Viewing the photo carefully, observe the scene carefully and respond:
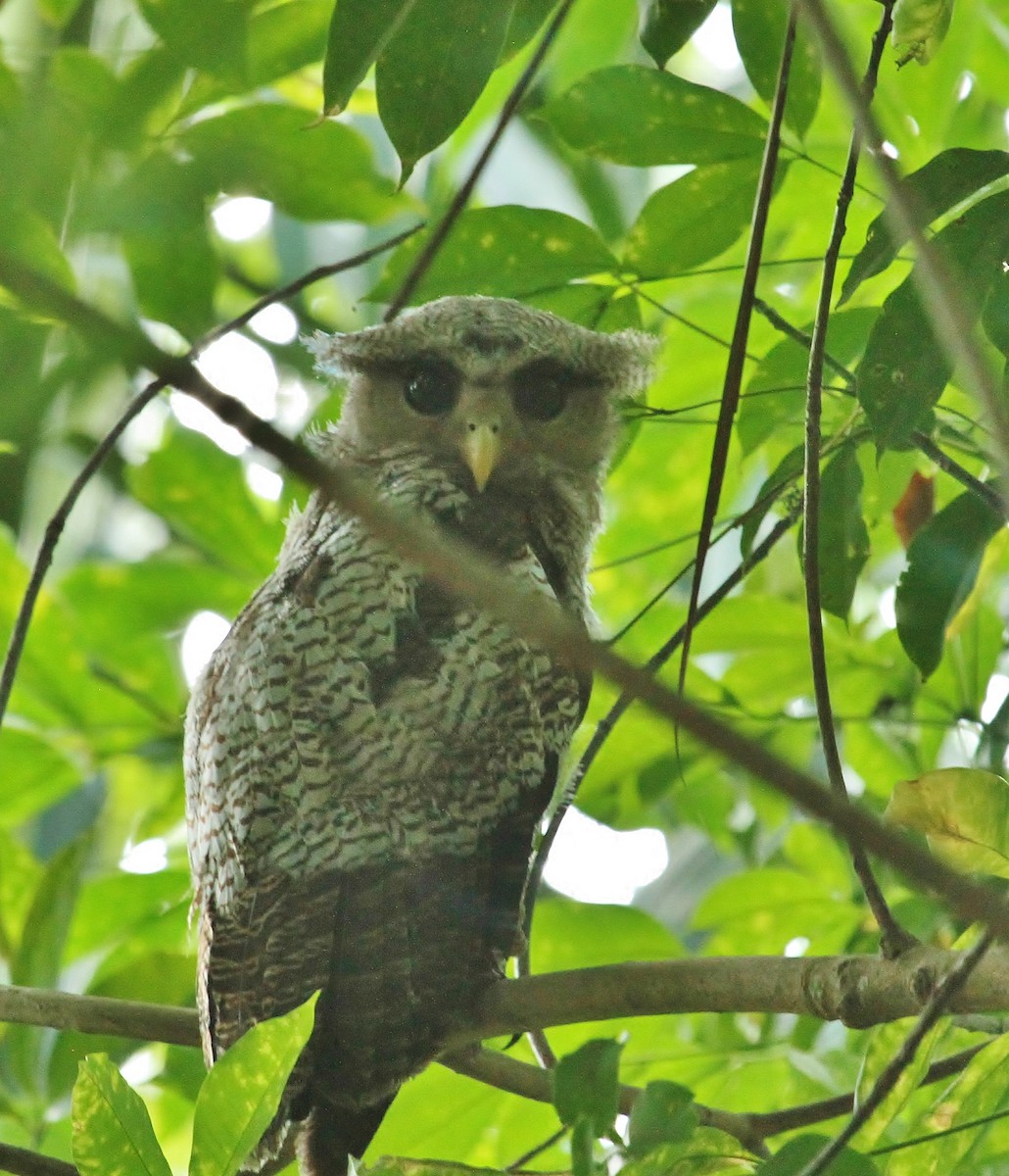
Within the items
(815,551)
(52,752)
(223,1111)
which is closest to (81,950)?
(52,752)

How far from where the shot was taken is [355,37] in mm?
1361

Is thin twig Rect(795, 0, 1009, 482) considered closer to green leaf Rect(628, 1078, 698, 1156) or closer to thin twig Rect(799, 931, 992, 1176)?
thin twig Rect(799, 931, 992, 1176)

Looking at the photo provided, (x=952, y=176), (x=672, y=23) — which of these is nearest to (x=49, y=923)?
(x=672, y=23)

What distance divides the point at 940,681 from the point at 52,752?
1601mm

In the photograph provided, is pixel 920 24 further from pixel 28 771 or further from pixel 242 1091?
pixel 28 771

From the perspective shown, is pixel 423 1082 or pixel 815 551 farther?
pixel 423 1082

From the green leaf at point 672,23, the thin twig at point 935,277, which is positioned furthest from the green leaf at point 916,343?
the thin twig at point 935,277

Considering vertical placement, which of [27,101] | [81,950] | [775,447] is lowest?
[27,101]

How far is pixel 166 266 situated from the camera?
796 mm

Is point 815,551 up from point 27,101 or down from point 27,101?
up

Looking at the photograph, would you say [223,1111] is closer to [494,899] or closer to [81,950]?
[494,899]

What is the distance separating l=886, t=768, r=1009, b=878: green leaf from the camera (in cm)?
132

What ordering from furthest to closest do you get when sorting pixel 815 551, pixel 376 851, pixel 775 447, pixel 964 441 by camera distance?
1. pixel 775 447
2. pixel 376 851
3. pixel 964 441
4. pixel 815 551

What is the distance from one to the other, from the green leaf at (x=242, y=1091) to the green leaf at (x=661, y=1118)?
294 millimetres
